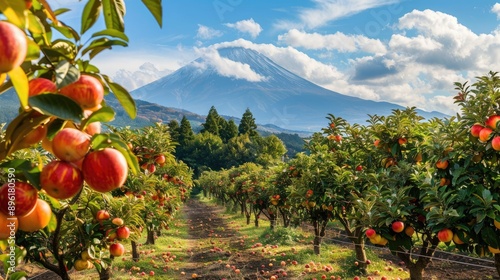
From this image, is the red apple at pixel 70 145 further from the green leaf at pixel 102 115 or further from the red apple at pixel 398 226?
the red apple at pixel 398 226

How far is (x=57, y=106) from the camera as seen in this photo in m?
0.68

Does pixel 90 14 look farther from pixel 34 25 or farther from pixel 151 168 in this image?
pixel 151 168

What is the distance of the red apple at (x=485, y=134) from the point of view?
3562 mm

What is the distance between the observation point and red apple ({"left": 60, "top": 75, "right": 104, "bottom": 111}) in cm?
76

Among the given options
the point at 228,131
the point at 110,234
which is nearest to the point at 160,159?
the point at 110,234

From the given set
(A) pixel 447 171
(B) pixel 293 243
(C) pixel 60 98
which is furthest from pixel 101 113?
(B) pixel 293 243

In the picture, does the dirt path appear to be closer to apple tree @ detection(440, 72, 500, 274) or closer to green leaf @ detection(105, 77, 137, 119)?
apple tree @ detection(440, 72, 500, 274)

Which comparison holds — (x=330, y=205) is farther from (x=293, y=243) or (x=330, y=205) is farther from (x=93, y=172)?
(x=93, y=172)

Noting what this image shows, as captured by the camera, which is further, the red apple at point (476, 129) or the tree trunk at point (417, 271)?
the tree trunk at point (417, 271)

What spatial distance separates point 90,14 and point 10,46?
34cm

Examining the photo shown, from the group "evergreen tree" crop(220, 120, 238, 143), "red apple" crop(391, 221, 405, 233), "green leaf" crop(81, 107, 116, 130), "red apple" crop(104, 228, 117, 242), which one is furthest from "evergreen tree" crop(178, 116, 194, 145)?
"green leaf" crop(81, 107, 116, 130)

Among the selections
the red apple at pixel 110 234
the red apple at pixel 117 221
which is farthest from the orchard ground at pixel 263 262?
the red apple at pixel 117 221

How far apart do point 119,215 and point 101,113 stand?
4180 millimetres

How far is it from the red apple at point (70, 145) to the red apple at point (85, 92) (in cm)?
7
